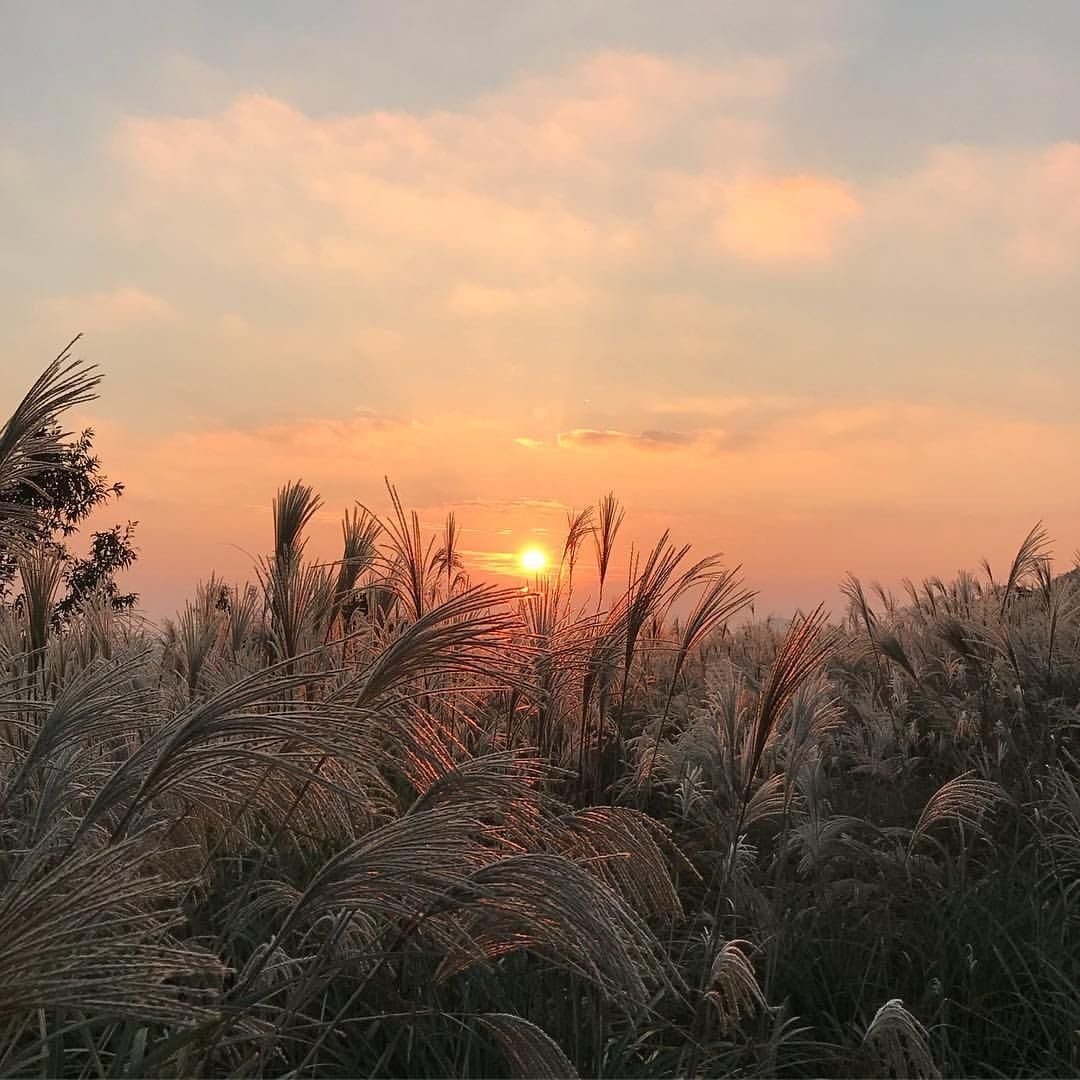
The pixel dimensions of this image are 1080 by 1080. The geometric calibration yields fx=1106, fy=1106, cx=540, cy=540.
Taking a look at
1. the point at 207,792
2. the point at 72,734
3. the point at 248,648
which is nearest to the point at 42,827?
the point at 72,734

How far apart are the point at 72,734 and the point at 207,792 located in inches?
17.5

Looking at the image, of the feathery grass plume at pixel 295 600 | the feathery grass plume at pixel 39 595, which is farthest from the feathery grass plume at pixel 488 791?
the feathery grass plume at pixel 39 595

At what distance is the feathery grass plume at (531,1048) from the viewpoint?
1875 millimetres

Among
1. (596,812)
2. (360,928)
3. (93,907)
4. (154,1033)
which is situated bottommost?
(154,1033)

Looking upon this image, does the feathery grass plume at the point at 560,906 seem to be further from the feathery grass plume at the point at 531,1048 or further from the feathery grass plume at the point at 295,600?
the feathery grass plume at the point at 295,600

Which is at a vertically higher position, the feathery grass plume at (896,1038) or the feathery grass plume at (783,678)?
the feathery grass plume at (783,678)

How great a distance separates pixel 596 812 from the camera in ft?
8.30

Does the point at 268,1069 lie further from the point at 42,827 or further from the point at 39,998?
the point at 39,998

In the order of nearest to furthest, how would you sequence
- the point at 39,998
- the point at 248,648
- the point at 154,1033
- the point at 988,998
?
the point at 39,998 → the point at 154,1033 → the point at 988,998 → the point at 248,648

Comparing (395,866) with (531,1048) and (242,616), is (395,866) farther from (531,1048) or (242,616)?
(242,616)

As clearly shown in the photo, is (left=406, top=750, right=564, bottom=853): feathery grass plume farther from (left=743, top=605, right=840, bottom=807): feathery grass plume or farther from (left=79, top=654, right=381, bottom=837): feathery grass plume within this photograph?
(left=743, top=605, right=840, bottom=807): feathery grass plume

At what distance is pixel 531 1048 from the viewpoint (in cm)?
190

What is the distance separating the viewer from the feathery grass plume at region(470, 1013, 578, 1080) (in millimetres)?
1875

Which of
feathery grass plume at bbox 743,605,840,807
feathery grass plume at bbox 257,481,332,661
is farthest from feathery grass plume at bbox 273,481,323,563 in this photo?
feathery grass plume at bbox 743,605,840,807
